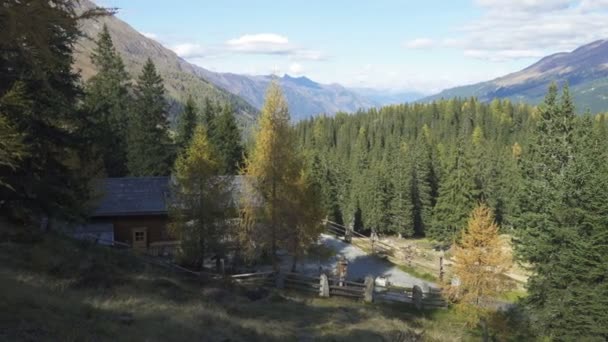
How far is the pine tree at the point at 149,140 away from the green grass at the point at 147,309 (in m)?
26.8

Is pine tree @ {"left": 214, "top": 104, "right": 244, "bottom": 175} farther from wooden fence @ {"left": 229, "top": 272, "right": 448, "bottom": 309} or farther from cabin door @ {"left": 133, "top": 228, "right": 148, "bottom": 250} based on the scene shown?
wooden fence @ {"left": 229, "top": 272, "right": 448, "bottom": 309}

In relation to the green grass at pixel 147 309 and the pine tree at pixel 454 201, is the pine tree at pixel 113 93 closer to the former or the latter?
the green grass at pixel 147 309

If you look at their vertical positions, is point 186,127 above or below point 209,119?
below

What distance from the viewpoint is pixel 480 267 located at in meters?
26.6

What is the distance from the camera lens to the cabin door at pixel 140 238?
35469 mm

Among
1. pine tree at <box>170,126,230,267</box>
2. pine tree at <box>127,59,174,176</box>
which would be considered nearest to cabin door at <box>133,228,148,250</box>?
pine tree at <box>170,126,230,267</box>

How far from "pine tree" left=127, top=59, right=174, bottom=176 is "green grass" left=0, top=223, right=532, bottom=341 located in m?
26.8

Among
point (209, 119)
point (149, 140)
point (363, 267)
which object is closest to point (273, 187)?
point (363, 267)

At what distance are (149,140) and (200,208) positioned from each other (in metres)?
26.9

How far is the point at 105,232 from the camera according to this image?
33.8 metres

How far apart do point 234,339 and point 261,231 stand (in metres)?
14.3

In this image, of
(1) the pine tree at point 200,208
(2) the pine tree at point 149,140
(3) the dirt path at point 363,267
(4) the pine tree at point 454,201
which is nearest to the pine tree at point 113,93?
(2) the pine tree at point 149,140

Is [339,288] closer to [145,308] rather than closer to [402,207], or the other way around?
[145,308]

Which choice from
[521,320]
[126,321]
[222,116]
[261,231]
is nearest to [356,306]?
[261,231]
